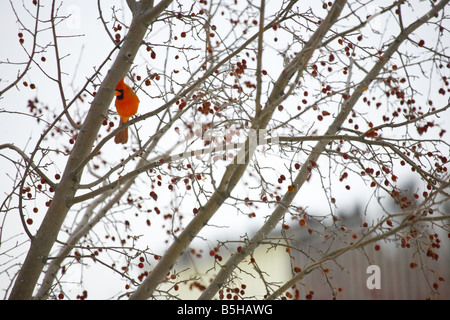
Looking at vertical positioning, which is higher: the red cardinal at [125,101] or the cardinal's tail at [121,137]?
the red cardinal at [125,101]

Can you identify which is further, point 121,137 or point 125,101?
point 121,137

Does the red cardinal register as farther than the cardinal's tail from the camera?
No

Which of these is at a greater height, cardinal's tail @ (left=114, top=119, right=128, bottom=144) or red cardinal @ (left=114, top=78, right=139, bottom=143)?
red cardinal @ (left=114, top=78, right=139, bottom=143)

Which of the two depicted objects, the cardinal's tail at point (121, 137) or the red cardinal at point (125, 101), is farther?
the cardinal's tail at point (121, 137)

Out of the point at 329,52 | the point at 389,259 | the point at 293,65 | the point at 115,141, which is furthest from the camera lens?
the point at 389,259

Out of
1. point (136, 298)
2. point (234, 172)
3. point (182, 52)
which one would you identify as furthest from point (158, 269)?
point (182, 52)

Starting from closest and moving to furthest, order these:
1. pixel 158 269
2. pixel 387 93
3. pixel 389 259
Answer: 1. pixel 158 269
2. pixel 387 93
3. pixel 389 259
